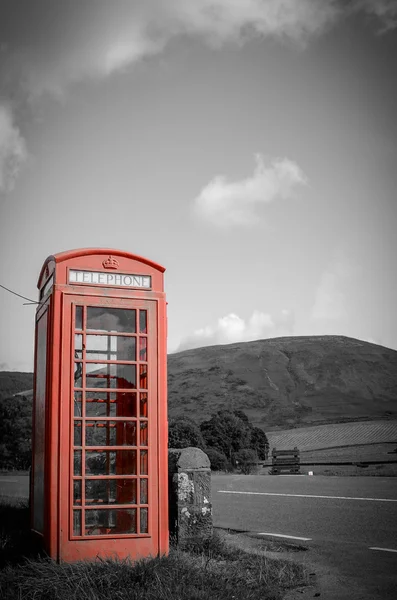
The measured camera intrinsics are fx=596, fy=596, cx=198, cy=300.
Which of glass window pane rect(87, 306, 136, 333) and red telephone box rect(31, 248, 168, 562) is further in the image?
glass window pane rect(87, 306, 136, 333)

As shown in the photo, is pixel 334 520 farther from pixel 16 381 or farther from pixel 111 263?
pixel 16 381

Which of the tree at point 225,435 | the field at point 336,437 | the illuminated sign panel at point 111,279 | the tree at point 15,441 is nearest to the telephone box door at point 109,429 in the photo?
the illuminated sign panel at point 111,279

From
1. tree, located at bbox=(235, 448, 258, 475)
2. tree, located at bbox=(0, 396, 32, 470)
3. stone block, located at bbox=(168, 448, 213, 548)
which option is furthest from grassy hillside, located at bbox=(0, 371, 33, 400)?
stone block, located at bbox=(168, 448, 213, 548)

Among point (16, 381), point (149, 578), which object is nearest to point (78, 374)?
point (149, 578)

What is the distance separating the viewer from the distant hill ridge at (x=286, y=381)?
93812mm

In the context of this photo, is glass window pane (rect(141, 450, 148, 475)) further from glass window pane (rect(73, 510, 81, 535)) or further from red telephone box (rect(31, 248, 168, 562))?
glass window pane (rect(73, 510, 81, 535))

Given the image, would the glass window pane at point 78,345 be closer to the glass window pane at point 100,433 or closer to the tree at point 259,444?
the glass window pane at point 100,433

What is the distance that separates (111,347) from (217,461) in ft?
67.9

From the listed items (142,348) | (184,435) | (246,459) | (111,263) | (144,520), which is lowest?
(246,459)

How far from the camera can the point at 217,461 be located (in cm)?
2614

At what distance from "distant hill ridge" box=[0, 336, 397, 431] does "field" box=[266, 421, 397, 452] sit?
15.2 metres

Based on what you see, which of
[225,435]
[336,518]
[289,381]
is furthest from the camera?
[289,381]

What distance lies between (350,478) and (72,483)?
529 inches

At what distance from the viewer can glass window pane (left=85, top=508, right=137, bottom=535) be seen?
605cm
